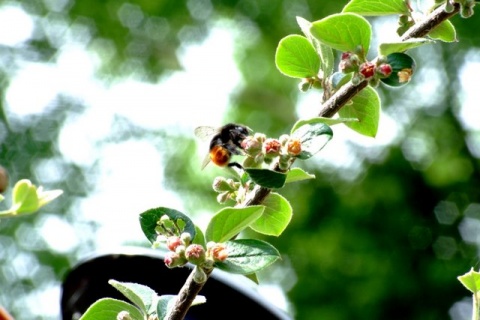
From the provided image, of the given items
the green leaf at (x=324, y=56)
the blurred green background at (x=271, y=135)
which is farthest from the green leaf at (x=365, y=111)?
the blurred green background at (x=271, y=135)

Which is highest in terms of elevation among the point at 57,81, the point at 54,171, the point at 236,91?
the point at 236,91

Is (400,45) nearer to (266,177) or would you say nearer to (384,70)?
(384,70)

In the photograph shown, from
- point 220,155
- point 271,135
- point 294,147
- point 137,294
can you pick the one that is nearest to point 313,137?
point 294,147

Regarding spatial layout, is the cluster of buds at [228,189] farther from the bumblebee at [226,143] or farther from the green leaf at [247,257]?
the bumblebee at [226,143]

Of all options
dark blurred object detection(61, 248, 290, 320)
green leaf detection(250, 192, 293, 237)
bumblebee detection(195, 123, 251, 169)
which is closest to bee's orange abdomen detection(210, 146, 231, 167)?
bumblebee detection(195, 123, 251, 169)

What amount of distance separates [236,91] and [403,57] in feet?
15.1

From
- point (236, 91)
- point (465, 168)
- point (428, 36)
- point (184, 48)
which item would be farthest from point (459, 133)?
point (428, 36)

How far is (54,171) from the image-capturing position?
17.9ft

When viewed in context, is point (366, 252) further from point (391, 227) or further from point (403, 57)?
point (403, 57)

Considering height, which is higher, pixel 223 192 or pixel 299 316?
pixel 223 192

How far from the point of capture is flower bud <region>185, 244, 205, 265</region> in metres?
0.69

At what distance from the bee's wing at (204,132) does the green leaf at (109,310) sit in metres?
0.49

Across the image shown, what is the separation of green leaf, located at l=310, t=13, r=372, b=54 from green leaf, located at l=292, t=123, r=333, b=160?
Result: 0.09 metres

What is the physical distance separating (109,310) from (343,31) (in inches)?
14.2
